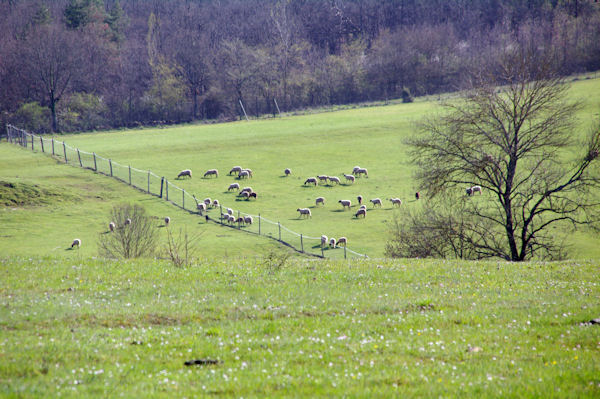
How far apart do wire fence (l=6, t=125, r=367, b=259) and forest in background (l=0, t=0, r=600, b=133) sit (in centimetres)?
4105

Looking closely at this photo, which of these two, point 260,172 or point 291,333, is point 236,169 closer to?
point 260,172

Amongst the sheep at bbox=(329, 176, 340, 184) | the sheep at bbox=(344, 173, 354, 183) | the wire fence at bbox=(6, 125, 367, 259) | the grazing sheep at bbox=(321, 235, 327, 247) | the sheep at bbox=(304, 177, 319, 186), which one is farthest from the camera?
the sheep at bbox=(344, 173, 354, 183)

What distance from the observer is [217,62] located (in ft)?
454

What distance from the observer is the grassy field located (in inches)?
1639

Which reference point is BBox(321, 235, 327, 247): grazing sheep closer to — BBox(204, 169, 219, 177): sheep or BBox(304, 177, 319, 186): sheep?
BBox(304, 177, 319, 186): sheep

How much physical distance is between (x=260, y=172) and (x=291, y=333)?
56583mm

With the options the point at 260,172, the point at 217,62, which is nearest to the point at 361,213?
the point at 260,172

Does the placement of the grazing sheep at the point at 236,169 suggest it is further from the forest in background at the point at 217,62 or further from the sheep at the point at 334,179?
the forest in background at the point at 217,62

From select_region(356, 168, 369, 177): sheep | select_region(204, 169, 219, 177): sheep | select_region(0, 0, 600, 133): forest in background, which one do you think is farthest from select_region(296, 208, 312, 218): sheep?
select_region(0, 0, 600, 133): forest in background

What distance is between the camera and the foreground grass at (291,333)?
7.59 metres

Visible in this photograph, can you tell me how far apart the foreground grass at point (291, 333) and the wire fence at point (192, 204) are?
773 inches

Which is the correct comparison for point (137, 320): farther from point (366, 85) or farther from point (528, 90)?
point (366, 85)

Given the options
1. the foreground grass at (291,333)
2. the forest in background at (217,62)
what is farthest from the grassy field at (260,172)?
the foreground grass at (291,333)

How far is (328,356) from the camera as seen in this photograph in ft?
28.7
